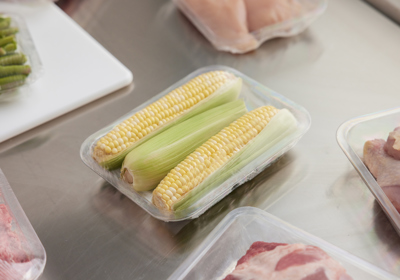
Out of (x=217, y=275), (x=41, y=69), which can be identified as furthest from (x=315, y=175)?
(x=41, y=69)

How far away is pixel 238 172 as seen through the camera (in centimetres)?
119

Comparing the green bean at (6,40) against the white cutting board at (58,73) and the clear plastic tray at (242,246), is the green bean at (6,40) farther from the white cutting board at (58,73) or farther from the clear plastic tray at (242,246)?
the clear plastic tray at (242,246)

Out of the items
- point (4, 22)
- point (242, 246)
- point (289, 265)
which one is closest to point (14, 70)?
point (4, 22)

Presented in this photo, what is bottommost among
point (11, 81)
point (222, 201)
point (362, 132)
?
point (362, 132)

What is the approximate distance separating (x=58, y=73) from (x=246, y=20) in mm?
741

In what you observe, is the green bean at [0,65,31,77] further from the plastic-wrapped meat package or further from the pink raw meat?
the plastic-wrapped meat package

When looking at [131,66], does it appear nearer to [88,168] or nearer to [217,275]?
[88,168]

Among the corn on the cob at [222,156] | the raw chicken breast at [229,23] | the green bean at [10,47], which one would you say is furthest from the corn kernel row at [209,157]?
the green bean at [10,47]

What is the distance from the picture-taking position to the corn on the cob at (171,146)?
3.86 ft

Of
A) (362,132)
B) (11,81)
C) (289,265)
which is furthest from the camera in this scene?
(11,81)

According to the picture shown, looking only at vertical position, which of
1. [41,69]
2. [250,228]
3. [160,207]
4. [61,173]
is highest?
[41,69]

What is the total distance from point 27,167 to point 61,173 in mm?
106

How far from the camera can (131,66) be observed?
1694 millimetres

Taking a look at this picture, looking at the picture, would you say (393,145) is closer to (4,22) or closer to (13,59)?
(13,59)
